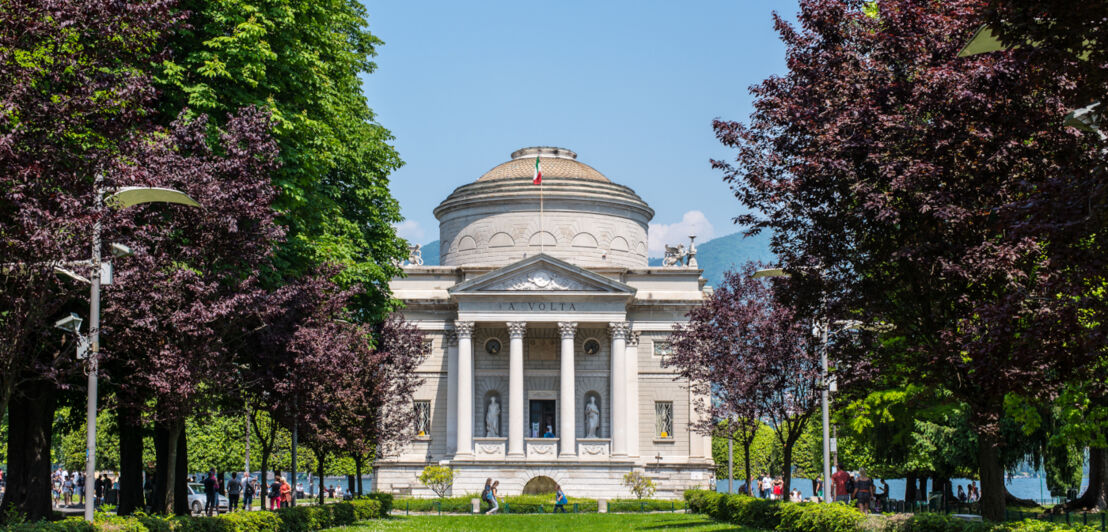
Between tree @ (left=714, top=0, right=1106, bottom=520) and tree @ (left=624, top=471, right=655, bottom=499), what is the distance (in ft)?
138

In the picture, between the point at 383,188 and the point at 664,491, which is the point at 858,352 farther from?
A: the point at 664,491

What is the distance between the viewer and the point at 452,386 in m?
72.1

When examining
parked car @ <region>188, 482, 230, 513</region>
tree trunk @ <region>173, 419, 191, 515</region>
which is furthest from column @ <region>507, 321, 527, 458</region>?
tree trunk @ <region>173, 419, 191, 515</region>

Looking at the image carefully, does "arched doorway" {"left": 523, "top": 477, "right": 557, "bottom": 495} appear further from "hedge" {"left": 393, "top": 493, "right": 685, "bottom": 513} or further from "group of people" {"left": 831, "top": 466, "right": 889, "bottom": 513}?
"group of people" {"left": 831, "top": 466, "right": 889, "bottom": 513}

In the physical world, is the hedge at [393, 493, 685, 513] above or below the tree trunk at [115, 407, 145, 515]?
below

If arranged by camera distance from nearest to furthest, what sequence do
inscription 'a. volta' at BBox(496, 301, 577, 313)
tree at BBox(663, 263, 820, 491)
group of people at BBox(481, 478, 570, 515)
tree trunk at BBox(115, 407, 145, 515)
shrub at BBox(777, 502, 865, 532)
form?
shrub at BBox(777, 502, 865, 532)
tree trunk at BBox(115, 407, 145, 515)
tree at BBox(663, 263, 820, 491)
group of people at BBox(481, 478, 570, 515)
inscription 'a. volta' at BBox(496, 301, 577, 313)

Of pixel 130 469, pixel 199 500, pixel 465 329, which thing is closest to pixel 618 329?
pixel 465 329

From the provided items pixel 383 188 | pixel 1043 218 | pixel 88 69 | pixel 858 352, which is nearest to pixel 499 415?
pixel 383 188

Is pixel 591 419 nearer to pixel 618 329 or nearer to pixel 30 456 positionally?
pixel 618 329

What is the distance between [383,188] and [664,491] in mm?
33960

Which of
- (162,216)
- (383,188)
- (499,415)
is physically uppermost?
(383,188)

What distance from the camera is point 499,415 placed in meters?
73.1

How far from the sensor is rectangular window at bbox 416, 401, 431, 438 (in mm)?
72812

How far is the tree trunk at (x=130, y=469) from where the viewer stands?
3056cm
